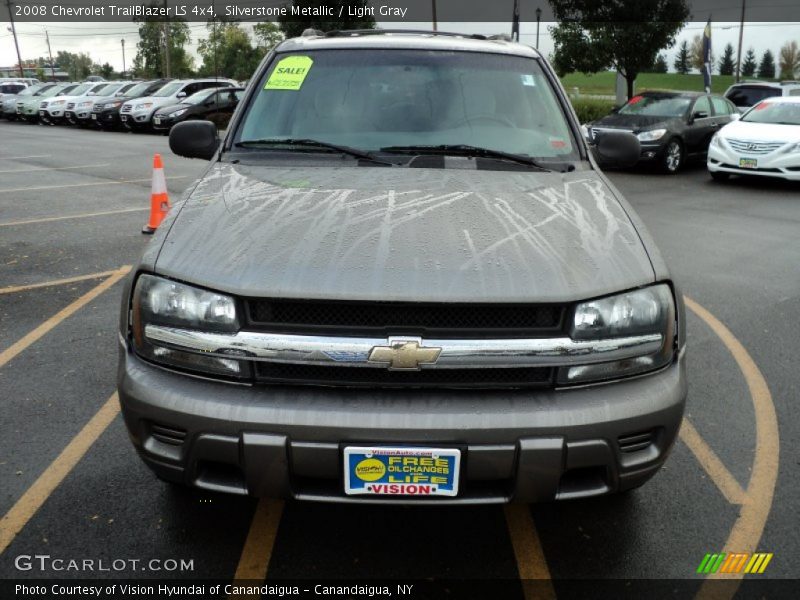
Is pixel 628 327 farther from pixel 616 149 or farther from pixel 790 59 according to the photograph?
pixel 790 59

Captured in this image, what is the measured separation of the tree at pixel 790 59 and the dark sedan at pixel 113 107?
122m

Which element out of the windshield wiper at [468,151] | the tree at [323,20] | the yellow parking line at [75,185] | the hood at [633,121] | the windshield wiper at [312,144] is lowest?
the yellow parking line at [75,185]

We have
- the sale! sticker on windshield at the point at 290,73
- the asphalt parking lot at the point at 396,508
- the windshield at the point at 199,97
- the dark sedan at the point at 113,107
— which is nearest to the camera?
the asphalt parking lot at the point at 396,508

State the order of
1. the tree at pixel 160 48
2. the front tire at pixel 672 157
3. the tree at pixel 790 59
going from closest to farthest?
the front tire at pixel 672 157, the tree at pixel 160 48, the tree at pixel 790 59

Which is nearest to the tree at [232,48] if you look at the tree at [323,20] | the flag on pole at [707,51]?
the tree at [323,20]

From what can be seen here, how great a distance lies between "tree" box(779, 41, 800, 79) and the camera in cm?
12576

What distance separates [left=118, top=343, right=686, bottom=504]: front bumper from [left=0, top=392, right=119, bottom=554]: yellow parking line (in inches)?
32.1

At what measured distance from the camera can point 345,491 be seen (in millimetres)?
2229

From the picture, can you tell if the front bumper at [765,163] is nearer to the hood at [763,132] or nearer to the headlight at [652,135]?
the hood at [763,132]

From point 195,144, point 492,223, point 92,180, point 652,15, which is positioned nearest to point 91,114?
point 92,180

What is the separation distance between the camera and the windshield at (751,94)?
19.7 metres

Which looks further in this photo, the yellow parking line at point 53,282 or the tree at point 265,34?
the tree at point 265,34

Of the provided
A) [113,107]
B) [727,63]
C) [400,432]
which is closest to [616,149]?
[400,432]

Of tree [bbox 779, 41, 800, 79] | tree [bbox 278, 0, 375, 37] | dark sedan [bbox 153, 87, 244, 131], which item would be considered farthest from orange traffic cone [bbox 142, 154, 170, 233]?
tree [bbox 779, 41, 800, 79]
